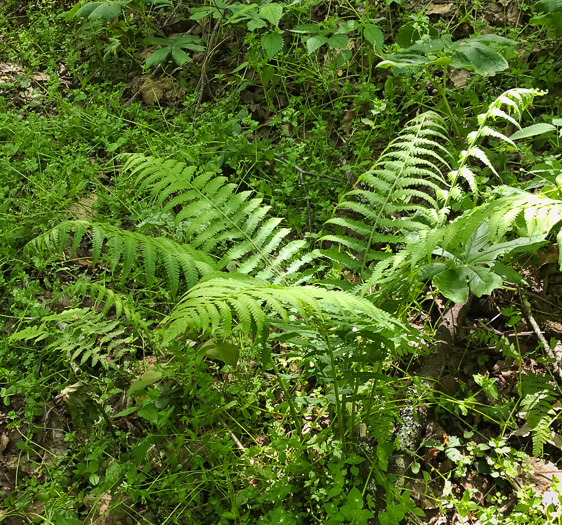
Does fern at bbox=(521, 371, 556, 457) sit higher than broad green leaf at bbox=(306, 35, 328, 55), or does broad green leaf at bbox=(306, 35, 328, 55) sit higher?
broad green leaf at bbox=(306, 35, 328, 55)

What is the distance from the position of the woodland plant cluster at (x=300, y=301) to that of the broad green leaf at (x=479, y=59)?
0.01m

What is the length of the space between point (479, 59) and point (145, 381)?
228 cm

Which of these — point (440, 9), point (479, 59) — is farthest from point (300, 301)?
point (440, 9)

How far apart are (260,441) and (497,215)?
143 cm

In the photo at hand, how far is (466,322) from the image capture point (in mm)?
2482

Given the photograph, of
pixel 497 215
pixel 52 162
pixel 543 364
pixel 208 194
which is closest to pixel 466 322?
pixel 543 364

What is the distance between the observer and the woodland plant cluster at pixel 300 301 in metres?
1.87

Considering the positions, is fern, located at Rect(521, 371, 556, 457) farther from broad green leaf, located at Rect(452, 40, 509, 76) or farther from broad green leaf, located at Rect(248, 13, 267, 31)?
broad green leaf, located at Rect(248, 13, 267, 31)

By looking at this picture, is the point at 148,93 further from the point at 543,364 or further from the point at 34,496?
the point at 543,364

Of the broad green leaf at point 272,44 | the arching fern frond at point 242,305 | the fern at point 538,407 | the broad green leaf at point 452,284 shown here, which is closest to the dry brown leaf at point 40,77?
the broad green leaf at point 272,44

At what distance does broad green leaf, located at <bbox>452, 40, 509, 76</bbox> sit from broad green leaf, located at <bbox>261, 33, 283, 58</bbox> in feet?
3.53

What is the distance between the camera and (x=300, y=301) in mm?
1575

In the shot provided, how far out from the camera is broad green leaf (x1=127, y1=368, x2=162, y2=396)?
219 cm

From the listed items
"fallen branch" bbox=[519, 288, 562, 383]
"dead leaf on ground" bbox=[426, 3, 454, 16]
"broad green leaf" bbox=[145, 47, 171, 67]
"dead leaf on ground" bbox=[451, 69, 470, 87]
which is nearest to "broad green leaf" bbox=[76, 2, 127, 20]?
"broad green leaf" bbox=[145, 47, 171, 67]
